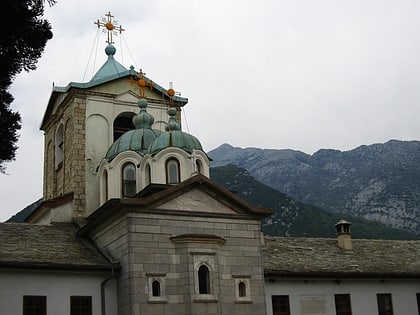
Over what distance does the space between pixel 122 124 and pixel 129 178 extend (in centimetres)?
519

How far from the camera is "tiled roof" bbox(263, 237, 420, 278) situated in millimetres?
29017

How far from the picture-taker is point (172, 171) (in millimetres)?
29312

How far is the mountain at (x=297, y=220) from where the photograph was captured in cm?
6725

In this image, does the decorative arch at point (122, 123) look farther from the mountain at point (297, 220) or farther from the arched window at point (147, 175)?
the mountain at point (297, 220)

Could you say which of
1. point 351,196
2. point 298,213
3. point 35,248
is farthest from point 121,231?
point 351,196

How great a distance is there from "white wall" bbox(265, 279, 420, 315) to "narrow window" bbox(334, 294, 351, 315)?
6.6 inches

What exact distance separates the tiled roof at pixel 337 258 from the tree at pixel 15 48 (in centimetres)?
1368

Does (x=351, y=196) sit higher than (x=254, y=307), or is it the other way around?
(x=351, y=196)

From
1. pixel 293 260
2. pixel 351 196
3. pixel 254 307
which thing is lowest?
pixel 254 307

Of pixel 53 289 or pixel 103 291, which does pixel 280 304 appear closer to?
pixel 103 291

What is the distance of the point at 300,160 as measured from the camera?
14275 centimetres

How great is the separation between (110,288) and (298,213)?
157 ft

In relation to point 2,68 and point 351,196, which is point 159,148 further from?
point 351,196

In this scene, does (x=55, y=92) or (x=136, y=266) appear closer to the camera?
(x=136, y=266)
